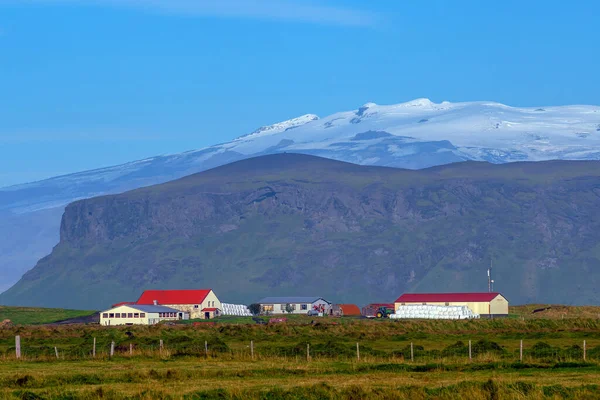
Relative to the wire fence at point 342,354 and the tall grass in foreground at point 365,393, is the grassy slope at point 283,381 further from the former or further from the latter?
the wire fence at point 342,354

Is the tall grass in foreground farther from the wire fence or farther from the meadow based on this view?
the wire fence

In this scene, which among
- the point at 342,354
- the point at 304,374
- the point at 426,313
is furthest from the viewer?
the point at 426,313

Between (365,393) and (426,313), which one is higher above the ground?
(365,393)

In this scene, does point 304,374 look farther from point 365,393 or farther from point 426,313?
point 426,313

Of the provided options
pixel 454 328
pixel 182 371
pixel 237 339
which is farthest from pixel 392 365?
pixel 454 328

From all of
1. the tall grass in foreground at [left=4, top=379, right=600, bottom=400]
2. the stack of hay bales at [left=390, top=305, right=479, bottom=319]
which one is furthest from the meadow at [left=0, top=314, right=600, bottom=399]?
the stack of hay bales at [left=390, top=305, right=479, bottom=319]

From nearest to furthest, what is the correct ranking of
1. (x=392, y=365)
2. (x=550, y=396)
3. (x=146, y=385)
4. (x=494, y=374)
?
1. (x=550, y=396)
2. (x=146, y=385)
3. (x=494, y=374)
4. (x=392, y=365)

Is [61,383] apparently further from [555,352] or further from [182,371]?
[555,352]

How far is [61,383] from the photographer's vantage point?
54.1 meters

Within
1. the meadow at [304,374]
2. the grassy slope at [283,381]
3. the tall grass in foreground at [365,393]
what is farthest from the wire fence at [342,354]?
the tall grass in foreground at [365,393]

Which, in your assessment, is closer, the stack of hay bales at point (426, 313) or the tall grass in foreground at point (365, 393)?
the tall grass in foreground at point (365, 393)

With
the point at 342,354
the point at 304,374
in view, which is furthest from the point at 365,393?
the point at 342,354

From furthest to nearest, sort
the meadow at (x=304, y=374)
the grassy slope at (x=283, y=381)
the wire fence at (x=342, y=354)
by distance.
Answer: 1. the wire fence at (x=342, y=354)
2. the meadow at (x=304, y=374)
3. the grassy slope at (x=283, y=381)

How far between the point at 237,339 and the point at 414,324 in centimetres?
3427
